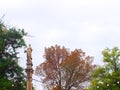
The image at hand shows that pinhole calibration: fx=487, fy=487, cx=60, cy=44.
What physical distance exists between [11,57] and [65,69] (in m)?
18.8

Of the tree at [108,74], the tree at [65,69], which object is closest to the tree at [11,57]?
the tree at [108,74]

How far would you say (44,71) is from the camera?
202 feet

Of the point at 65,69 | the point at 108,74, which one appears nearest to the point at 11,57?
the point at 108,74

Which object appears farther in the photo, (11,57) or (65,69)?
(65,69)

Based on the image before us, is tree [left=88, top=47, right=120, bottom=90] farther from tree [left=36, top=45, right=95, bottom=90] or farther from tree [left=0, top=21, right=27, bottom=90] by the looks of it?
tree [left=36, top=45, right=95, bottom=90]

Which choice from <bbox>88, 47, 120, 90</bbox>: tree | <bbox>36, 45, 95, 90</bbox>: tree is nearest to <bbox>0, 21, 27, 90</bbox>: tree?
<bbox>88, 47, 120, 90</bbox>: tree

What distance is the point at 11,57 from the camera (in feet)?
140

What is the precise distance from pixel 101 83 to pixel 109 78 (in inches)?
34.0

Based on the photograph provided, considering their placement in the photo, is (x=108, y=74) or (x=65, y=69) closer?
(x=108, y=74)

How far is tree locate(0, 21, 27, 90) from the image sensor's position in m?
41.3

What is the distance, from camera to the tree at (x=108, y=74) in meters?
44.1

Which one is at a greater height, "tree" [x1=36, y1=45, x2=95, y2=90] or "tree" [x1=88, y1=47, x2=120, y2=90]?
"tree" [x1=36, y1=45, x2=95, y2=90]

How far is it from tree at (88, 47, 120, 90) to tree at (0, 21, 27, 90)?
7246 millimetres

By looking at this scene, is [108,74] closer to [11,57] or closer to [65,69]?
[11,57]
